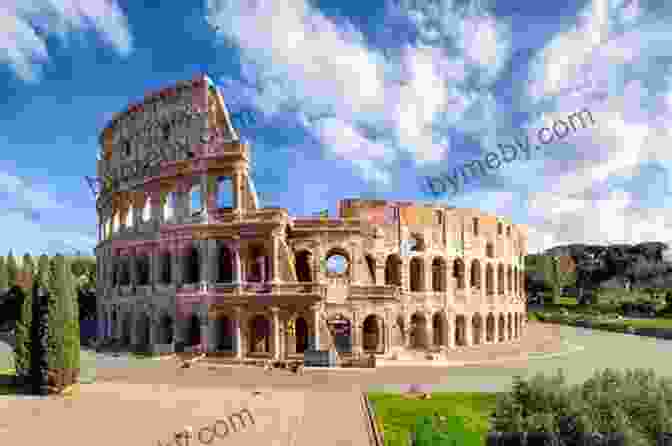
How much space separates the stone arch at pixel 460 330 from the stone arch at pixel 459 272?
293cm

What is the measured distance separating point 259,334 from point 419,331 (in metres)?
14.3

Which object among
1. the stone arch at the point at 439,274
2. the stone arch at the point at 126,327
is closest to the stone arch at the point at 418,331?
the stone arch at the point at 439,274

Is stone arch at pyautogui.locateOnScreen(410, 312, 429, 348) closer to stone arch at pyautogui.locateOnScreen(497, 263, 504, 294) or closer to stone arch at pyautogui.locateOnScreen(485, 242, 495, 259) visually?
stone arch at pyautogui.locateOnScreen(485, 242, 495, 259)

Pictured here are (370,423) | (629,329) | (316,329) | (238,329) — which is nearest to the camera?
(370,423)

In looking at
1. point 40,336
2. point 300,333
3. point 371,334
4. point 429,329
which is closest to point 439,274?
point 429,329

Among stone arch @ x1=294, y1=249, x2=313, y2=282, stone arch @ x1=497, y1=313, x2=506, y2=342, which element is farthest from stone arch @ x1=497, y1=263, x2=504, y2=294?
stone arch @ x1=294, y1=249, x2=313, y2=282

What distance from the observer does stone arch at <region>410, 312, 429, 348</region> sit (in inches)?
1563

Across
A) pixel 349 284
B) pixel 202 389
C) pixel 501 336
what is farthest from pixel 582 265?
pixel 202 389

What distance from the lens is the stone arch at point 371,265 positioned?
38.3 metres

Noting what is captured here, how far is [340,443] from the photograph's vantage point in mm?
15211

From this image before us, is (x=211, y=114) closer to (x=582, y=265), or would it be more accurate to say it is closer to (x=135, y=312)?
(x=135, y=312)

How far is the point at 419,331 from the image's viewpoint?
40.2 m

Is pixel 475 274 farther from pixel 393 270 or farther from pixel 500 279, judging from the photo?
pixel 393 270

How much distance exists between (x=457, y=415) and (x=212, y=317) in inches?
841
